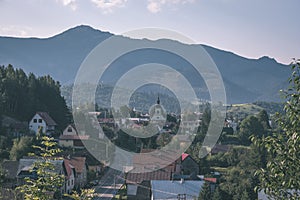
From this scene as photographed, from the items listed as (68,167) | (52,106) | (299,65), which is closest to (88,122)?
(52,106)

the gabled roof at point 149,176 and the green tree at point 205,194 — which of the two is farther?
the gabled roof at point 149,176

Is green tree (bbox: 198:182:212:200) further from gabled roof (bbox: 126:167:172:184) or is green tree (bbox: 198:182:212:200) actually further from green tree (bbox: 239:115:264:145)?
green tree (bbox: 239:115:264:145)

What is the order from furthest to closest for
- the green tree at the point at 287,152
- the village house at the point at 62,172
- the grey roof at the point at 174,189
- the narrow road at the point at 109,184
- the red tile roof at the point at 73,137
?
the red tile roof at the point at 73,137 < the narrow road at the point at 109,184 < the village house at the point at 62,172 < the grey roof at the point at 174,189 < the green tree at the point at 287,152

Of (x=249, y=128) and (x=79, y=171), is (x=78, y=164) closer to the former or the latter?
(x=79, y=171)

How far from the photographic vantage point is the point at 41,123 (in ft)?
103

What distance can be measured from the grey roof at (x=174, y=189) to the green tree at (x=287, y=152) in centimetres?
1259

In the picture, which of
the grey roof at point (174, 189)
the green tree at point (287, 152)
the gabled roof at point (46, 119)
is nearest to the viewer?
the green tree at point (287, 152)

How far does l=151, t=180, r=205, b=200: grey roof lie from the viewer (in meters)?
16.8

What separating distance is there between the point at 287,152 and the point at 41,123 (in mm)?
29134

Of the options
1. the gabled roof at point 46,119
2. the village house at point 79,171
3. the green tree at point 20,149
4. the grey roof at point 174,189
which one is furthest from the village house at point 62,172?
the gabled roof at point 46,119

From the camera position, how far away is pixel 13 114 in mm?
32438

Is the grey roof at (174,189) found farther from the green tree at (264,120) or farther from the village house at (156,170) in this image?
the green tree at (264,120)

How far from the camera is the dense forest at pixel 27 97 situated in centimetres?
3256

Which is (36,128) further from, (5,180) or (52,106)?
(5,180)
